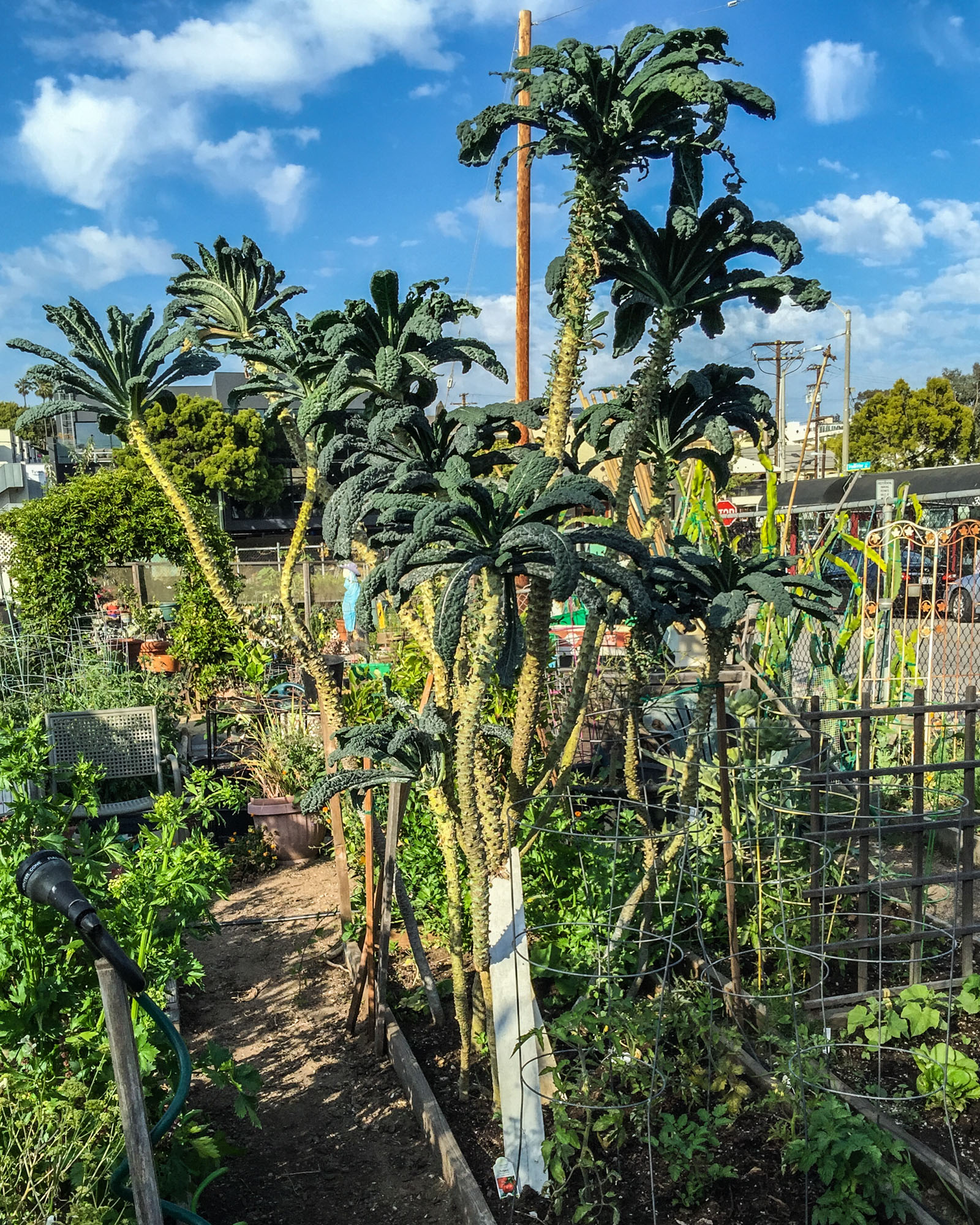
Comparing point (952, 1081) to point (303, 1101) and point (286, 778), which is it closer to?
point (303, 1101)

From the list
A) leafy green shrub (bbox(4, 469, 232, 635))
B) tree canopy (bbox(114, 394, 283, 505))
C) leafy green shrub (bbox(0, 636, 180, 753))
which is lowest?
leafy green shrub (bbox(0, 636, 180, 753))

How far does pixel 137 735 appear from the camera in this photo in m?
5.91

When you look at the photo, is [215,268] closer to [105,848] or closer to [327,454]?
[327,454]

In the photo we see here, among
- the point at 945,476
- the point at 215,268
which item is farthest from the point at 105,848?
the point at 945,476

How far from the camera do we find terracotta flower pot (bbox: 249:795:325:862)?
5.70 meters

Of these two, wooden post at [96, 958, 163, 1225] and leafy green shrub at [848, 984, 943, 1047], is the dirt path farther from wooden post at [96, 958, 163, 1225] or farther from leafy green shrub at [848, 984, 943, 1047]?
leafy green shrub at [848, 984, 943, 1047]

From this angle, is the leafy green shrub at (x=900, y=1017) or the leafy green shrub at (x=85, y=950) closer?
the leafy green shrub at (x=85, y=950)

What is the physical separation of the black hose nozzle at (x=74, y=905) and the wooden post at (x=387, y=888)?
166 cm

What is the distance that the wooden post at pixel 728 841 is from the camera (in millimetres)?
3219

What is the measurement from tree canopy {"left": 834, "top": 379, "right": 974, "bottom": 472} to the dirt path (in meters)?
28.7

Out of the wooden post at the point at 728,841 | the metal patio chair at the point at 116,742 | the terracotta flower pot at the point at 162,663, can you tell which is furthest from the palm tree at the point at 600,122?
the terracotta flower pot at the point at 162,663

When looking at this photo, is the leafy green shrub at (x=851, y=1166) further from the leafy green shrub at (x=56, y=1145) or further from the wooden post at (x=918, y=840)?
the leafy green shrub at (x=56, y=1145)

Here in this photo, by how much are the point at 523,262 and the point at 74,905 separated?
10.3m

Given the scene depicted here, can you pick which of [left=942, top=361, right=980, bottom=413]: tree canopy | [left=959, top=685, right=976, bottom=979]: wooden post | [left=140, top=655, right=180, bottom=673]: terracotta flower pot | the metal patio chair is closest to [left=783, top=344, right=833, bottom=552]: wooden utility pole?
[left=959, top=685, right=976, bottom=979]: wooden post
